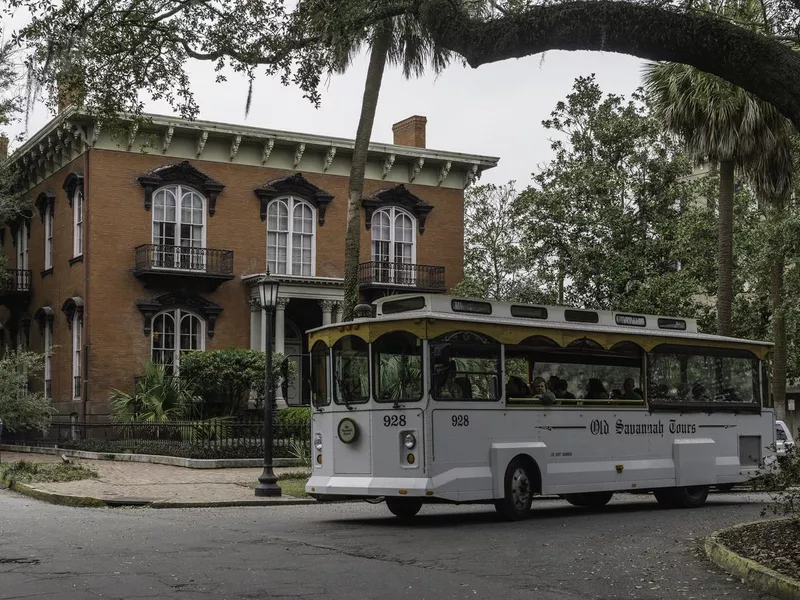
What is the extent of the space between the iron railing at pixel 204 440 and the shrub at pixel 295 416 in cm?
32

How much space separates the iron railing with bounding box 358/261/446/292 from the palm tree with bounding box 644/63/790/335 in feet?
44.7

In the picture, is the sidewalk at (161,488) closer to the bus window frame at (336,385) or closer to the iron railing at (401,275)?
the bus window frame at (336,385)

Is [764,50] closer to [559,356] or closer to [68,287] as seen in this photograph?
→ [559,356]

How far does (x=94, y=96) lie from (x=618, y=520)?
30.1 ft

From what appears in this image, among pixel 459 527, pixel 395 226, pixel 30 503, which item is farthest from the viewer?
pixel 395 226

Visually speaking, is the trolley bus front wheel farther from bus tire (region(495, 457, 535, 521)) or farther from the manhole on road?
the manhole on road

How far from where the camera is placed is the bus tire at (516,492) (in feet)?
49.5

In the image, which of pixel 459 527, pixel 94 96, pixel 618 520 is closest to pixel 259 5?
pixel 94 96

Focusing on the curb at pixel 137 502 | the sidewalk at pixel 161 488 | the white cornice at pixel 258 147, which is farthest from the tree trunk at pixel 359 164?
the white cornice at pixel 258 147

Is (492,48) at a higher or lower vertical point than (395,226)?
lower

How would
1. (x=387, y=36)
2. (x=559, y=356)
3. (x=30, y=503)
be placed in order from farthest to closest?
(x=387, y=36) < (x=30, y=503) < (x=559, y=356)

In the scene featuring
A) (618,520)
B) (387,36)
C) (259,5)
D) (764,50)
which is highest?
(387,36)

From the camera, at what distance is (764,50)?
31.1ft

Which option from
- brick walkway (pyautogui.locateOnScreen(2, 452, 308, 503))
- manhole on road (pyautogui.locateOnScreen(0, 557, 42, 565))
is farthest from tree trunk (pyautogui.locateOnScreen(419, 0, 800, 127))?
brick walkway (pyautogui.locateOnScreen(2, 452, 308, 503))
